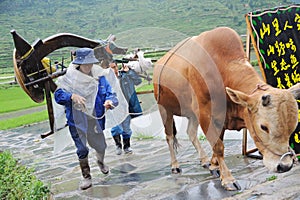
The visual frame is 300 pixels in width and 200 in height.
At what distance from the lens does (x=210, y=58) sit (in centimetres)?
475

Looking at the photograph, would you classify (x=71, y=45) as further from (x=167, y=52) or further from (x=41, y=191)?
(x=41, y=191)

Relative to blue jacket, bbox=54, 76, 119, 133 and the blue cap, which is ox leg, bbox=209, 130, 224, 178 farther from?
the blue cap

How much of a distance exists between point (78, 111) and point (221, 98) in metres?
1.91

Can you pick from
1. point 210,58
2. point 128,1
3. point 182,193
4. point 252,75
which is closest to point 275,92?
point 252,75

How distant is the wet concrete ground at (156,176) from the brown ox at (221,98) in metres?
0.27

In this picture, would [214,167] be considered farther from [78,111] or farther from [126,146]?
[126,146]

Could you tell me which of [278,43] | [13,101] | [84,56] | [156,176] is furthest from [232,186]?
[13,101]

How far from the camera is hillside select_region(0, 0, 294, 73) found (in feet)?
62.3

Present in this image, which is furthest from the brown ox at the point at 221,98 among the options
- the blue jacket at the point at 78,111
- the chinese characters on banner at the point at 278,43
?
the blue jacket at the point at 78,111

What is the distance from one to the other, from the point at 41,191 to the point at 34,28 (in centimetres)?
2477

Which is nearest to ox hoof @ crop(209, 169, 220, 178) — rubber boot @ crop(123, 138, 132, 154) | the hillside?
rubber boot @ crop(123, 138, 132, 154)

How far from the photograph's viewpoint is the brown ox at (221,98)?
148 inches

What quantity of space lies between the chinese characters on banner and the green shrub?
3263 mm

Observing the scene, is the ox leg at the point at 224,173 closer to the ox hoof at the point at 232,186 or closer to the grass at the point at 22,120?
the ox hoof at the point at 232,186
